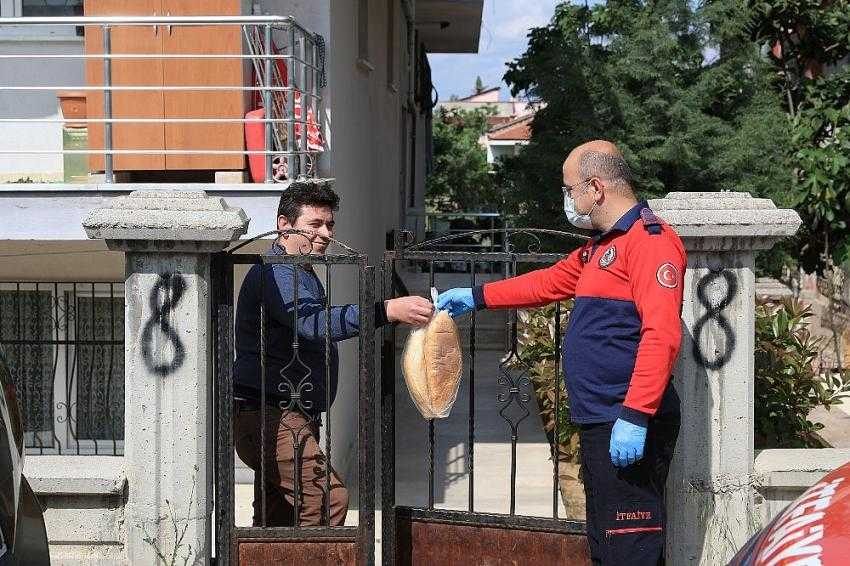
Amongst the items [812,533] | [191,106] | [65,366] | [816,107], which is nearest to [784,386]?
[191,106]

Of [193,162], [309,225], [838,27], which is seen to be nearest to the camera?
[309,225]

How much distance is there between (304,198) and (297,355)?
625 millimetres

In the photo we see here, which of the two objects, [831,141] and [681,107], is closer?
[681,107]

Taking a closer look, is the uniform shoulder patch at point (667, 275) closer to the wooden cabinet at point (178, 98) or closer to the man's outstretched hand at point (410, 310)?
the man's outstretched hand at point (410, 310)

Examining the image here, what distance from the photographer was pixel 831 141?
12.8m

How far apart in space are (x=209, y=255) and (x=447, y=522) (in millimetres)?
1493

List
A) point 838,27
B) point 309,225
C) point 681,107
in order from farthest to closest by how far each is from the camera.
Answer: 1. point 838,27
2. point 681,107
3. point 309,225

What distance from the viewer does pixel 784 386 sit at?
6965 millimetres

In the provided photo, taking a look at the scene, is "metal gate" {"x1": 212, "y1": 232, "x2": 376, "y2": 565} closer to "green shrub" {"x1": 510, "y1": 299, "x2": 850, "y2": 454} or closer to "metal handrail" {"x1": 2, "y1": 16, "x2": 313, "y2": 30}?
"green shrub" {"x1": 510, "y1": 299, "x2": 850, "y2": 454}

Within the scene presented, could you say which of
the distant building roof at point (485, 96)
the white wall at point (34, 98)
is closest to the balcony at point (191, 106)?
the white wall at point (34, 98)

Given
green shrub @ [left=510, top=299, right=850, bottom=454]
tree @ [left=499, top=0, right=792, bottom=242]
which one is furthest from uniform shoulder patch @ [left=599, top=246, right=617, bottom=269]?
tree @ [left=499, top=0, right=792, bottom=242]

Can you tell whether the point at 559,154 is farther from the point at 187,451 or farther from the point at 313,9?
the point at 187,451

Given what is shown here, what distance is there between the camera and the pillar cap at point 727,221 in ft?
15.1

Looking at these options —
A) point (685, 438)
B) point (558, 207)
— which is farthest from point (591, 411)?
point (558, 207)
